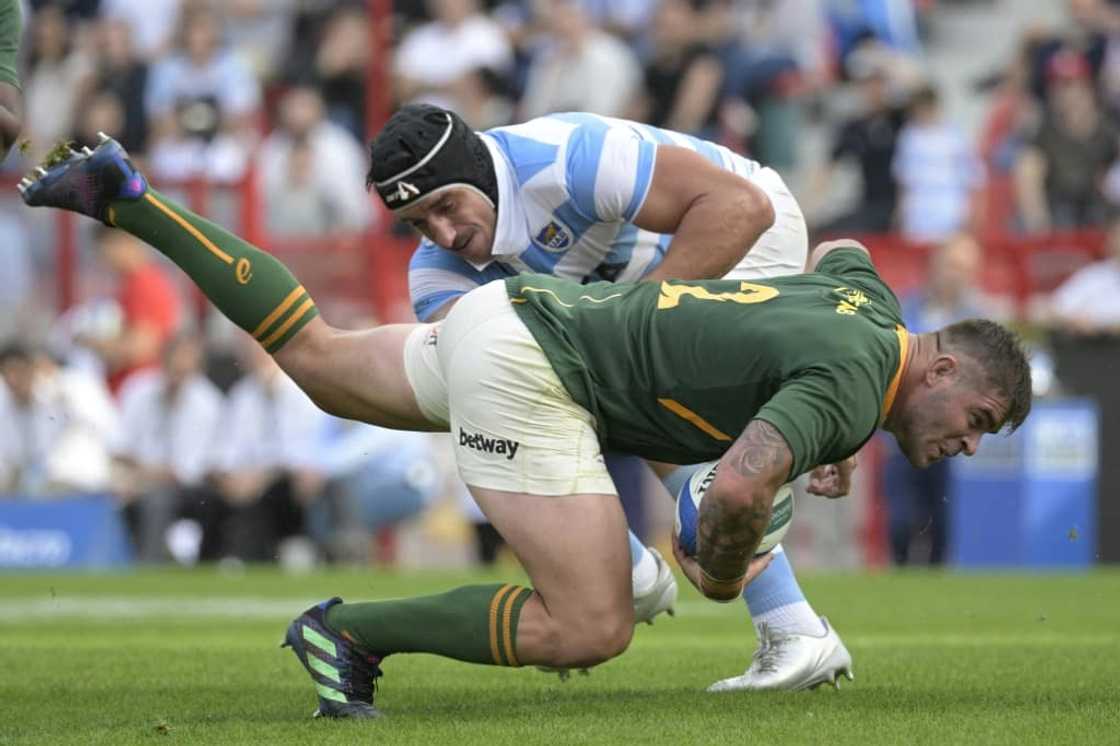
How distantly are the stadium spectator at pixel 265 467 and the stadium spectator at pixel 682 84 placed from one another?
3.68 meters

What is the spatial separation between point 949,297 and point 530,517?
902cm

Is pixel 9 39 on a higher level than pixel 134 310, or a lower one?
higher

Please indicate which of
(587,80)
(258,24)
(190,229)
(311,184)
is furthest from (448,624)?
(258,24)

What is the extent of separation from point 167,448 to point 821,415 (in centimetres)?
1078

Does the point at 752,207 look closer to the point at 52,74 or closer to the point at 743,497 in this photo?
the point at 743,497

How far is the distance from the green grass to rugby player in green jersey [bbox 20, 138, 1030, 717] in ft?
0.82

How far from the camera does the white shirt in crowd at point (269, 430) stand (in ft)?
49.9

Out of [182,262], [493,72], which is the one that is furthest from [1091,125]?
[182,262]

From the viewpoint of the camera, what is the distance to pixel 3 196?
16.5 metres

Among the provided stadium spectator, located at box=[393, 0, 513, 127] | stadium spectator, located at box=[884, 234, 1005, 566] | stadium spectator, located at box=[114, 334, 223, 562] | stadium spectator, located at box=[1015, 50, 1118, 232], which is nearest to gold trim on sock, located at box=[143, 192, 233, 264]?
stadium spectator, located at box=[884, 234, 1005, 566]

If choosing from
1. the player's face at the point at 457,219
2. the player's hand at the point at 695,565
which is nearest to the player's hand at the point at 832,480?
the player's hand at the point at 695,565

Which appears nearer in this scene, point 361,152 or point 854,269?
point 854,269

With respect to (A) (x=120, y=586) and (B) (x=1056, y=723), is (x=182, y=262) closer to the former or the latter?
(B) (x=1056, y=723)

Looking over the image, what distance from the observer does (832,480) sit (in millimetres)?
6156
